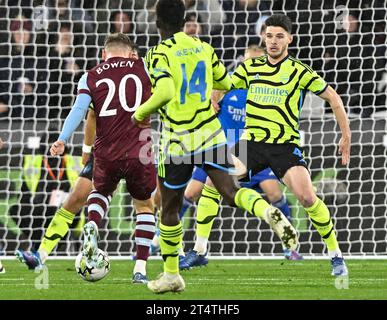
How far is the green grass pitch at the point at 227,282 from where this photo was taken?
283 inches

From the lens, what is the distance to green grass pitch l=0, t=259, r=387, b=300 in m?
7.19

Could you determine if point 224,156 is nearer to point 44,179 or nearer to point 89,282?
point 89,282

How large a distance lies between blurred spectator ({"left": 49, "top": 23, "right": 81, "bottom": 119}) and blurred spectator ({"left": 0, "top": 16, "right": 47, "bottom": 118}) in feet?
0.38

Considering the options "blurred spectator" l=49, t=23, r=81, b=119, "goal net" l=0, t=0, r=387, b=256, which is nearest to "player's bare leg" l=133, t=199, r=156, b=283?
"goal net" l=0, t=0, r=387, b=256

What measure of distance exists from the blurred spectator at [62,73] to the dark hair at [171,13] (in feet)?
18.5

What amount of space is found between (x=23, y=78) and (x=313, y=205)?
552cm

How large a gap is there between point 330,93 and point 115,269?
8.76 ft

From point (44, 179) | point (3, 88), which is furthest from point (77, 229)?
point (3, 88)

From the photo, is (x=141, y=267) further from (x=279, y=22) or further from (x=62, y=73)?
(x=62, y=73)

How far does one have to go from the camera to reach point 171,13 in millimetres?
6930

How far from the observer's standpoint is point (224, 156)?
6992mm

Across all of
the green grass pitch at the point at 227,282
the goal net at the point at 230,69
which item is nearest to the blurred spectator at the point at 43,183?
the goal net at the point at 230,69

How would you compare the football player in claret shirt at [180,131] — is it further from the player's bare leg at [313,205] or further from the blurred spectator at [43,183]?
the blurred spectator at [43,183]

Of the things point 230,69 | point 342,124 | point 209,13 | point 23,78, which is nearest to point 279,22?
point 342,124
